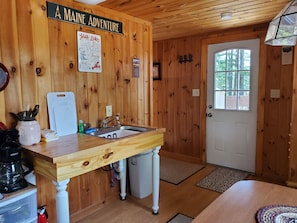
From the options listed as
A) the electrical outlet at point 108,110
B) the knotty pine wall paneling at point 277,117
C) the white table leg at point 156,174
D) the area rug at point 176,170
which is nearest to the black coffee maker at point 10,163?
the electrical outlet at point 108,110

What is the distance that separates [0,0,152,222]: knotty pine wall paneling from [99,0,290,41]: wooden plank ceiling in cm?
22

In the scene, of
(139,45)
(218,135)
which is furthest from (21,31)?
(218,135)

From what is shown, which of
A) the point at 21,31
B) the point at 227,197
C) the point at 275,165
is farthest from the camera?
the point at 275,165

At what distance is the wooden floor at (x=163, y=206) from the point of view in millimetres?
2395

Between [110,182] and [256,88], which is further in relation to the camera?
[256,88]

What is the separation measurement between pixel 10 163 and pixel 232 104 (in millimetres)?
3037

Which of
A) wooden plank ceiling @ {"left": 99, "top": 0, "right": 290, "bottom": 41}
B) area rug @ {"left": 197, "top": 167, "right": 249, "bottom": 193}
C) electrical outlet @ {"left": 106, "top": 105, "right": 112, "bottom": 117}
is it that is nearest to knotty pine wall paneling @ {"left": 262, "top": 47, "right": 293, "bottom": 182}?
area rug @ {"left": 197, "top": 167, "right": 249, "bottom": 193}

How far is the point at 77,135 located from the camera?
7.06ft

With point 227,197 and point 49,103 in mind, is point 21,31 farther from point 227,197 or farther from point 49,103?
point 227,197

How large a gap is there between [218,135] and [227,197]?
2591mm

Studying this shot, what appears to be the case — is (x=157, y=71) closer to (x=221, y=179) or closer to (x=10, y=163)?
(x=221, y=179)

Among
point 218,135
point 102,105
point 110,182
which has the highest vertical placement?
point 102,105

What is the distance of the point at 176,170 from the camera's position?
12.2 ft

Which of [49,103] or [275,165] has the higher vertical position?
[49,103]
